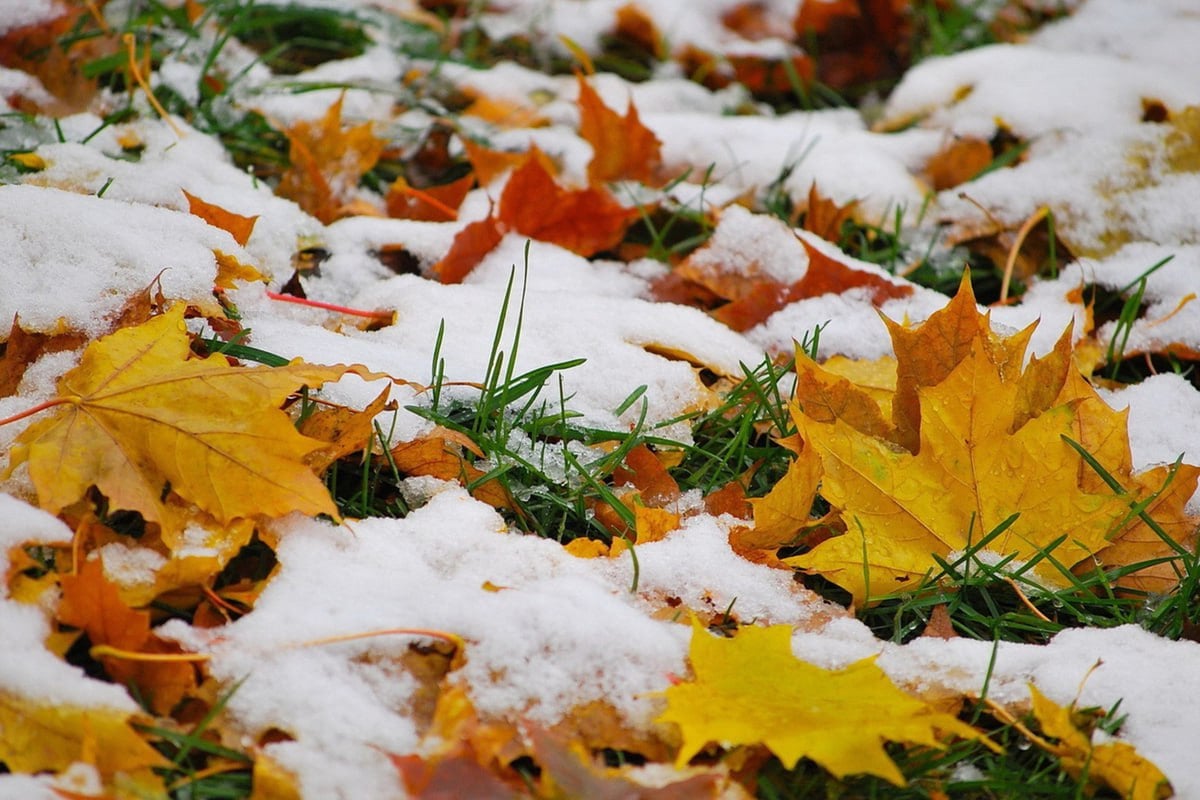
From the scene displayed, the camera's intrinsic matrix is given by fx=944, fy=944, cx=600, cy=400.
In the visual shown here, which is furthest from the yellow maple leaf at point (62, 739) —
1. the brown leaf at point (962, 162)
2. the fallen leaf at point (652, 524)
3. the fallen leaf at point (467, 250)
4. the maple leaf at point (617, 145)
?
the brown leaf at point (962, 162)

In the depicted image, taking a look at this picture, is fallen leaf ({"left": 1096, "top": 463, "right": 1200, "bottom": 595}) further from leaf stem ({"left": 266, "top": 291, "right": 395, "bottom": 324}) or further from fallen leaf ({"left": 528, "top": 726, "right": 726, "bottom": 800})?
leaf stem ({"left": 266, "top": 291, "right": 395, "bottom": 324})

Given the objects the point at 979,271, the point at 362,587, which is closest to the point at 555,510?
the point at 362,587

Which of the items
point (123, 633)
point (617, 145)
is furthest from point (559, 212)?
point (123, 633)

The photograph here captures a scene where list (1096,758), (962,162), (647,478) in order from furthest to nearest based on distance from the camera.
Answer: (962,162) → (647,478) → (1096,758)

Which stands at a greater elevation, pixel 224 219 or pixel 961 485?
pixel 224 219

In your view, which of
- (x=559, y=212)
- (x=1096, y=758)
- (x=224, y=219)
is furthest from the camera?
(x=559, y=212)

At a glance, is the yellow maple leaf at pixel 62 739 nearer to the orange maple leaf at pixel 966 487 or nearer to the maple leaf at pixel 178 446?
the maple leaf at pixel 178 446

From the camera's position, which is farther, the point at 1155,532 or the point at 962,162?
the point at 962,162

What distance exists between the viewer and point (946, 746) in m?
0.97

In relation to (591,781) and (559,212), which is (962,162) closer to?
(559,212)

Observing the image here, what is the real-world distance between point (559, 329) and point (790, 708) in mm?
776

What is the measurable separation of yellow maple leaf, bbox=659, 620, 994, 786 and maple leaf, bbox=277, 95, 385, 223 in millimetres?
1258

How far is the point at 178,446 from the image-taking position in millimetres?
1055

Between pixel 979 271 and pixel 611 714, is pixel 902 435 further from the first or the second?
pixel 979 271
